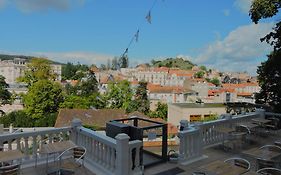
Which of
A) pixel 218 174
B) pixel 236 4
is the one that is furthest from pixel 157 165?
pixel 236 4

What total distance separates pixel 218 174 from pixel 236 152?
146 inches

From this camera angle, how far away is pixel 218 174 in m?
3.90

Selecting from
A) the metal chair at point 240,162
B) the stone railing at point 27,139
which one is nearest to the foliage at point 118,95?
the stone railing at point 27,139

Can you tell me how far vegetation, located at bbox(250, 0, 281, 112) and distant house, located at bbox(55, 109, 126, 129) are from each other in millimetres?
18312

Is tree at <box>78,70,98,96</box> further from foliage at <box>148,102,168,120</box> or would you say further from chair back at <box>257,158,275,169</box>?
chair back at <box>257,158,275,169</box>

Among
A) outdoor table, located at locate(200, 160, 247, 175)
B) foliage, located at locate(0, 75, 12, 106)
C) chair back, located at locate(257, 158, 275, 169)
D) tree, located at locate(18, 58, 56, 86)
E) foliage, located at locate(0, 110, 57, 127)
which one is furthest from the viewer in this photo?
→ foliage, located at locate(0, 75, 12, 106)

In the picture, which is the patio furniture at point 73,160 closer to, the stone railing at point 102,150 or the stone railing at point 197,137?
the stone railing at point 102,150

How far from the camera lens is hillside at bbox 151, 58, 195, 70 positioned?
14912 centimetres

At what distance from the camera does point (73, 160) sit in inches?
243

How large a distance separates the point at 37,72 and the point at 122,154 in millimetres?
39733

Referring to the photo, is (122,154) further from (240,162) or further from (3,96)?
(3,96)

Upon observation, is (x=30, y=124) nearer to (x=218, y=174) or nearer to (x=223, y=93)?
(x=218, y=174)

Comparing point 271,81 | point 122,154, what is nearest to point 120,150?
point 122,154

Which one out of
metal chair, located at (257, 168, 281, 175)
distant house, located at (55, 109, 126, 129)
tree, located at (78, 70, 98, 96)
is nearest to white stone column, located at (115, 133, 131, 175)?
metal chair, located at (257, 168, 281, 175)
